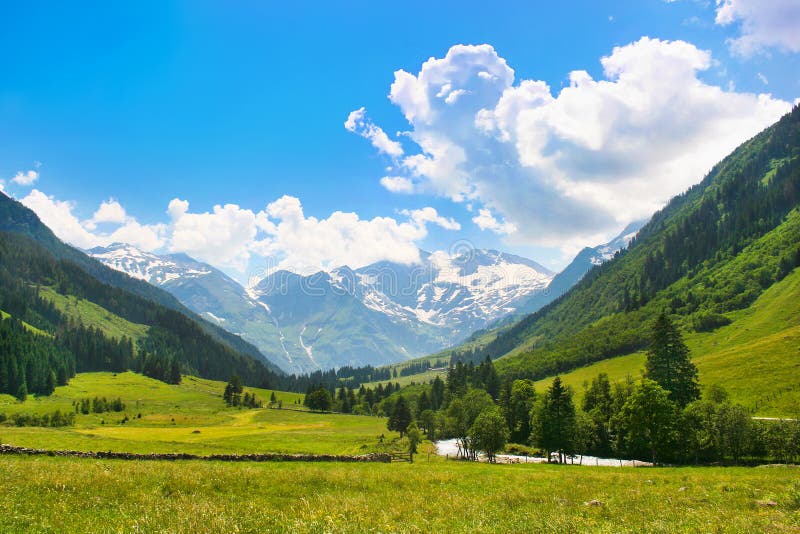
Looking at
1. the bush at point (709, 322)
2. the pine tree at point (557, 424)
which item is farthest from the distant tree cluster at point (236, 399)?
the bush at point (709, 322)

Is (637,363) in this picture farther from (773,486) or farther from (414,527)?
(414,527)

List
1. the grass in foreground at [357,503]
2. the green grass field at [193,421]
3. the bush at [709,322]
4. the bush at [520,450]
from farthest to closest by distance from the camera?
the bush at [709,322] < the bush at [520,450] < the green grass field at [193,421] < the grass in foreground at [357,503]

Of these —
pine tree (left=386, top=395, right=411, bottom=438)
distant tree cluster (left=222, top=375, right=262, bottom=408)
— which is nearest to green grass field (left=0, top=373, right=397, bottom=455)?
distant tree cluster (left=222, top=375, right=262, bottom=408)

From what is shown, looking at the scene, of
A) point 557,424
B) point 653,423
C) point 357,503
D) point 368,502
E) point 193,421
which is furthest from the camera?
point 193,421

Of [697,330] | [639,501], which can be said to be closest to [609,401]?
[639,501]

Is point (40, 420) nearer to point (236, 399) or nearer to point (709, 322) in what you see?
point (236, 399)

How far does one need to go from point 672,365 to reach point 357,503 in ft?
298

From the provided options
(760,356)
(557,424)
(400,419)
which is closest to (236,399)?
(400,419)

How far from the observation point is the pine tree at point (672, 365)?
278 ft

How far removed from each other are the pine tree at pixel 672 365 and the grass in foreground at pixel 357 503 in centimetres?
6327

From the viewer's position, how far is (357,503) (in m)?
18.4

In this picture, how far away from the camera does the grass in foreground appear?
14.2 metres

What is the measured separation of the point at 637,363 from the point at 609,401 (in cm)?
10422

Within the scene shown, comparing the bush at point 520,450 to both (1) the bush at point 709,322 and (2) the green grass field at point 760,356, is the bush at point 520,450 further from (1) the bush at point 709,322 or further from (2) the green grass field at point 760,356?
(1) the bush at point 709,322
